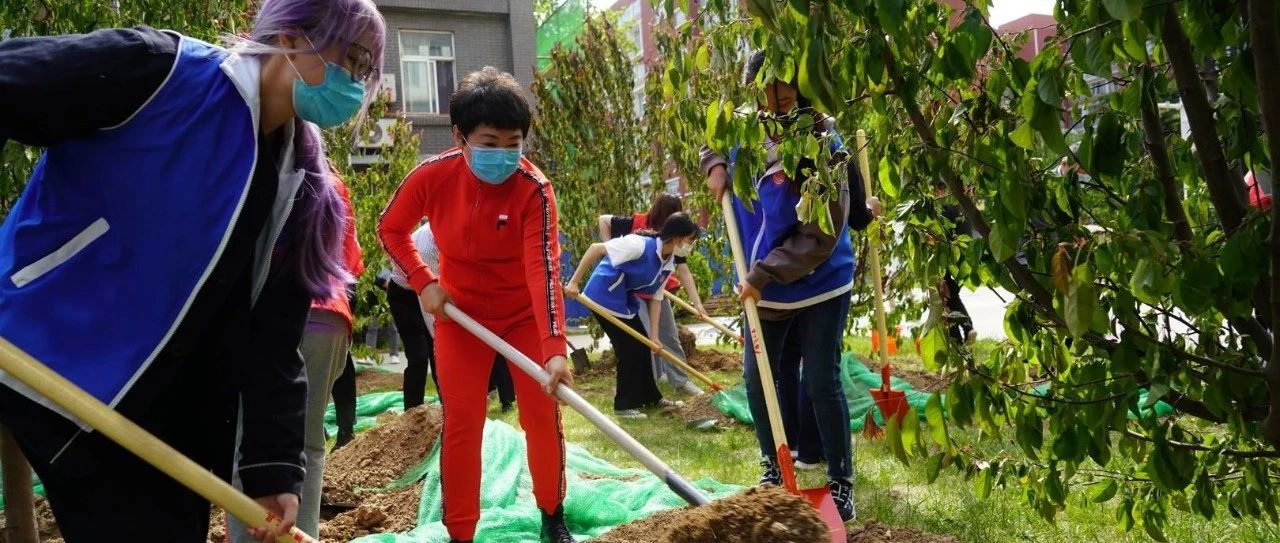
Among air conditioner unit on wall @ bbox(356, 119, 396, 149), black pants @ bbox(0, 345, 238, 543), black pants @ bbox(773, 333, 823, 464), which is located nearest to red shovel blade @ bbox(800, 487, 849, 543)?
black pants @ bbox(773, 333, 823, 464)

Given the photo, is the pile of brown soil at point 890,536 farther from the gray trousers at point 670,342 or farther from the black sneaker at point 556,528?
the gray trousers at point 670,342

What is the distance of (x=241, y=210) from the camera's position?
1862mm

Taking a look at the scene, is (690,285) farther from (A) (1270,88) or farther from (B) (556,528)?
(A) (1270,88)

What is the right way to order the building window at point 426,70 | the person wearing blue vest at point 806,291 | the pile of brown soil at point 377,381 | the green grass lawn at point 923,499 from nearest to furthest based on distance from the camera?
the green grass lawn at point 923,499 → the person wearing blue vest at point 806,291 → the pile of brown soil at point 377,381 → the building window at point 426,70

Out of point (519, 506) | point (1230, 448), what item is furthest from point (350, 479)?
point (1230, 448)

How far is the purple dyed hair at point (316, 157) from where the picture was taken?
1.94 meters

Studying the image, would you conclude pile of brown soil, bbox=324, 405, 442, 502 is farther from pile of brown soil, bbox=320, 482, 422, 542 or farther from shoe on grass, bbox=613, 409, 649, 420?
shoe on grass, bbox=613, 409, 649, 420

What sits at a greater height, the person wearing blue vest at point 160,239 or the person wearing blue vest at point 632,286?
the person wearing blue vest at point 160,239

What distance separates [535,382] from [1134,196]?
235 cm

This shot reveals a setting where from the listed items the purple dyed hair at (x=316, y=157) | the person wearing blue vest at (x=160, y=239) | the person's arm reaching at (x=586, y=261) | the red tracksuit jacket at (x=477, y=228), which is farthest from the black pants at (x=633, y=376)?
the person wearing blue vest at (x=160, y=239)

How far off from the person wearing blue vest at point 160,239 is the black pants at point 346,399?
4.02m

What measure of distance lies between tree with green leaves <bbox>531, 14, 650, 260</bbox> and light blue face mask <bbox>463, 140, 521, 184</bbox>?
24.6ft

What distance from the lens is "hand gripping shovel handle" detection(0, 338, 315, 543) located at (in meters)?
1.63

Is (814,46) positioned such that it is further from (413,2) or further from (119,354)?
(413,2)
